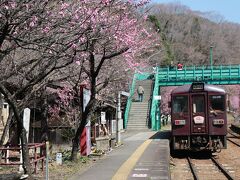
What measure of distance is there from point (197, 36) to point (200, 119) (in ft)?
317

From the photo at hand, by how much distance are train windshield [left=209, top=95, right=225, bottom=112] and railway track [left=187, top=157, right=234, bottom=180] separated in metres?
2.15

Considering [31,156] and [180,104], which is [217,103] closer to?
[180,104]

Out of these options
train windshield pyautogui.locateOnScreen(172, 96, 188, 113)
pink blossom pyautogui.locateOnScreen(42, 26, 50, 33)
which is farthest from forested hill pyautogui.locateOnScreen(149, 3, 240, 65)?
pink blossom pyautogui.locateOnScreen(42, 26, 50, 33)

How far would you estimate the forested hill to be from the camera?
97.3m

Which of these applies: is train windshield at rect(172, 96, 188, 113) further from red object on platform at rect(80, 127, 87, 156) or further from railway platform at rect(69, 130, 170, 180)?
red object on platform at rect(80, 127, 87, 156)

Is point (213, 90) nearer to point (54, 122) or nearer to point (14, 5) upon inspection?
point (54, 122)

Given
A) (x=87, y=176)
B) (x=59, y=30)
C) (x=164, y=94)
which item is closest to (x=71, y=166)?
(x=87, y=176)

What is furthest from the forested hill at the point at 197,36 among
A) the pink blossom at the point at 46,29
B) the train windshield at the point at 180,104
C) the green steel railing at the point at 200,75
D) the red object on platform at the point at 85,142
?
the pink blossom at the point at 46,29

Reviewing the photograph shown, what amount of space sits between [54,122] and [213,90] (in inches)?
361

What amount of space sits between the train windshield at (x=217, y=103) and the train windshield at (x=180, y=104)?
3.53 ft

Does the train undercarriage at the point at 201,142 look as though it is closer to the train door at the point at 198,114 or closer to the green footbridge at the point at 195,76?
the train door at the point at 198,114

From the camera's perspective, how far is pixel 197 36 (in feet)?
373

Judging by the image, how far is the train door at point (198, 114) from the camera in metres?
19.4

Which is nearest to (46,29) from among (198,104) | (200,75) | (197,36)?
(198,104)
